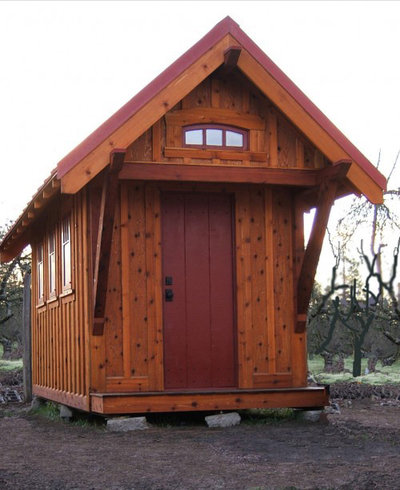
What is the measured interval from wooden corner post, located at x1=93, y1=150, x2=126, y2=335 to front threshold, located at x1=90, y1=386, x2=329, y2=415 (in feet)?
2.98

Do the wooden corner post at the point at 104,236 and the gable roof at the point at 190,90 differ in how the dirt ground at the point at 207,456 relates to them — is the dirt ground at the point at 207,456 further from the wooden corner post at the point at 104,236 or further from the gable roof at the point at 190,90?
the gable roof at the point at 190,90

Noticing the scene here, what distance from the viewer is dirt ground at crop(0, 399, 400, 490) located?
6.48 m

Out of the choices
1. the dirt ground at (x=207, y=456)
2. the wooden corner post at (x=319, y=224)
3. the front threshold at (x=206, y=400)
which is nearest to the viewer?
the dirt ground at (x=207, y=456)

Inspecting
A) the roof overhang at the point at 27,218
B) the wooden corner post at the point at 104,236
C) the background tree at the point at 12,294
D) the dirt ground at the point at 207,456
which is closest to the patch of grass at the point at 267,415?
the dirt ground at the point at 207,456

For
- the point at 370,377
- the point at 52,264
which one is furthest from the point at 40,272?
the point at 370,377

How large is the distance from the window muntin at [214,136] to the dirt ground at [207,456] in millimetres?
3454

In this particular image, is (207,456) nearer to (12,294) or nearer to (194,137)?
(194,137)

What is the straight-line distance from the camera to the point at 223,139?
1065 centimetres

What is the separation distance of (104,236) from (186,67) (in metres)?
2.20

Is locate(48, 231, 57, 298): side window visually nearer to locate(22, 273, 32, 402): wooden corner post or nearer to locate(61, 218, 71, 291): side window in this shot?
locate(61, 218, 71, 291): side window

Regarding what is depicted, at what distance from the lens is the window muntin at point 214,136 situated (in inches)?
414

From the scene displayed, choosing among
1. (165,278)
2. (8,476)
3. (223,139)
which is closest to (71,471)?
(8,476)

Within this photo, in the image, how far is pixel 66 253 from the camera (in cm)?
1203

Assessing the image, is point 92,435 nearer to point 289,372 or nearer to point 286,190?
point 289,372
